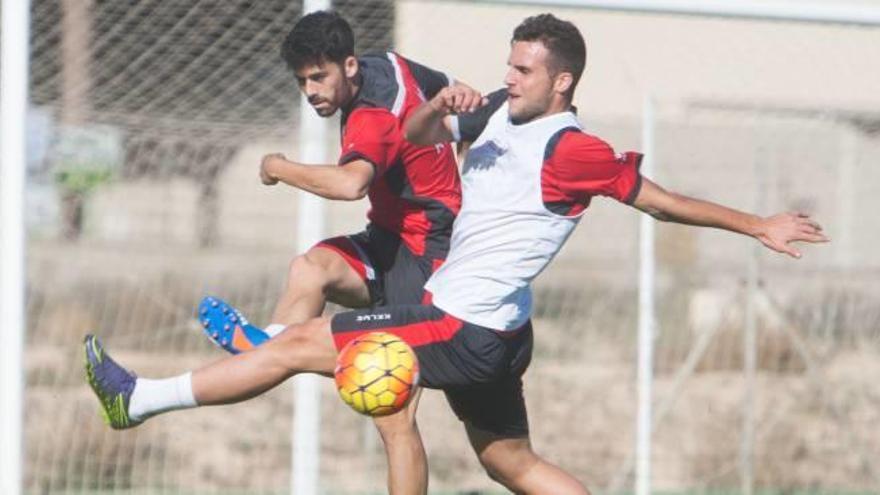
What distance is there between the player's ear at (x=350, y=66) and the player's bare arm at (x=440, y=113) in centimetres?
41

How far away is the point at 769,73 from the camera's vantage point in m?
11.0

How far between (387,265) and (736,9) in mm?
2667

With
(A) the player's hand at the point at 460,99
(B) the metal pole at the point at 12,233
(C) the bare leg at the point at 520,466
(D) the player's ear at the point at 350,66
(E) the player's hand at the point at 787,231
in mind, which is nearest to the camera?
(A) the player's hand at the point at 460,99

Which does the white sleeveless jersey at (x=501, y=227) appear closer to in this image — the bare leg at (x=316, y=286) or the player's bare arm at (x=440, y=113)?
the player's bare arm at (x=440, y=113)

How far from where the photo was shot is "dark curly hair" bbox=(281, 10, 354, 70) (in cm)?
675

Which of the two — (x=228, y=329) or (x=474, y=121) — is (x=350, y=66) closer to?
(x=474, y=121)

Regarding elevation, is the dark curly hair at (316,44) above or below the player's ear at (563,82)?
above

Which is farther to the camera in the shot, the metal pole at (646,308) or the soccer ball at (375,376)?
the metal pole at (646,308)

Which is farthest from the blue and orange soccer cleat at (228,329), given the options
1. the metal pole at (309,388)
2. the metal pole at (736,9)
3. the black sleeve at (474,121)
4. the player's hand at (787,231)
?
the metal pole at (736,9)

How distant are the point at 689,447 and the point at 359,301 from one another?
16.6 ft

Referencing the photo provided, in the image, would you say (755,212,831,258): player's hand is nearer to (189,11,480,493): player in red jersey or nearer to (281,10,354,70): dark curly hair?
(189,11,480,493): player in red jersey

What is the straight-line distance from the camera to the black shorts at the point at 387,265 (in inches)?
285

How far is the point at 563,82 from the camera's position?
21.5 ft

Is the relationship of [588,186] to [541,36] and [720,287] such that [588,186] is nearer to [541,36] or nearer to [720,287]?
[541,36]
